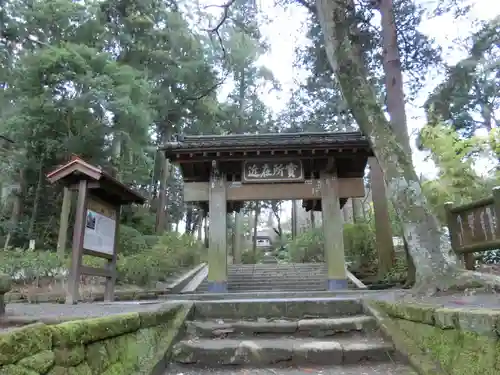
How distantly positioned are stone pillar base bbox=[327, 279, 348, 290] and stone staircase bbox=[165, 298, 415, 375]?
446 centimetres

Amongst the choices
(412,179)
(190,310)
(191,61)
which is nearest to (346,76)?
(412,179)

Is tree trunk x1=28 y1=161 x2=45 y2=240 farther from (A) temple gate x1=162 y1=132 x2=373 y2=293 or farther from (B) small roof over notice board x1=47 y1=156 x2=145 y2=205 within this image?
(B) small roof over notice board x1=47 y1=156 x2=145 y2=205

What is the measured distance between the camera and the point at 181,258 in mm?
15102

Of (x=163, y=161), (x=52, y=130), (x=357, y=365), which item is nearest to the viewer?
(x=357, y=365)

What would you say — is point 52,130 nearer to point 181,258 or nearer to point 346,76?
point 181,258

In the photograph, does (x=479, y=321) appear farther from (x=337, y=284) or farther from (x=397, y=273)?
(x=397, y=273)

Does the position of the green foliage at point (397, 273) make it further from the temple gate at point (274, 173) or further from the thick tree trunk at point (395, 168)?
the thick tree trunk at point (395, 168)

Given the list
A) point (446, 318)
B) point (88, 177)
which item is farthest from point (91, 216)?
point (446, 318)

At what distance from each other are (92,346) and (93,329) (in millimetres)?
121

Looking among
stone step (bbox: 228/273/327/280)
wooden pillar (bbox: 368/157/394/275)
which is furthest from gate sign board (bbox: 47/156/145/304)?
wooden pillar (bbox: 368/157/394/275)

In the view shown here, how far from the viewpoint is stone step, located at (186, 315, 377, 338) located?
4621mm

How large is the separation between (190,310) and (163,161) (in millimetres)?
19114

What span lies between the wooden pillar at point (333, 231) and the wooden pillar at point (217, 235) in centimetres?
270

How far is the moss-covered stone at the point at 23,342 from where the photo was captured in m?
1.97
